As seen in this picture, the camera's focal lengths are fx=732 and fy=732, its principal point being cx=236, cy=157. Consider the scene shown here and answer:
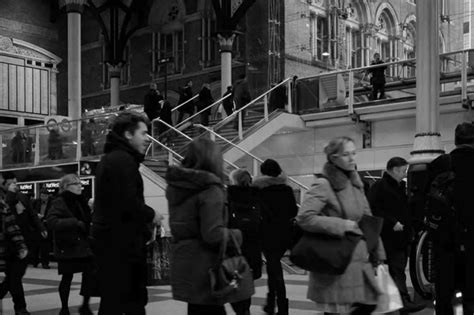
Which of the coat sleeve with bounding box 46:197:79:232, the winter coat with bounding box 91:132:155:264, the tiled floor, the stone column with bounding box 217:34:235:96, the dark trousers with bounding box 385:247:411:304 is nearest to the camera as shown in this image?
the winter coat with bounding box 91:132:155:264

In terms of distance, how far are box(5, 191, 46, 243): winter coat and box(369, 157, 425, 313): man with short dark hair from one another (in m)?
3.82

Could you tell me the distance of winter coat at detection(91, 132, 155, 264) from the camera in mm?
4977

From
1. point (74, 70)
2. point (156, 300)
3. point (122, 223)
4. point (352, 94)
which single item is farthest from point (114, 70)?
point (122, 223)

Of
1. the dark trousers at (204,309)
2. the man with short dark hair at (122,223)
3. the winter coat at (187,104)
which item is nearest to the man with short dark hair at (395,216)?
the man with short dark hair at (122,223)

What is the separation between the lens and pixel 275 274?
7562mm

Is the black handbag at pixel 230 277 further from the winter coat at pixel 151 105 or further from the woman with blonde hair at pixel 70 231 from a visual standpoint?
the winter coat at pixel 151 105

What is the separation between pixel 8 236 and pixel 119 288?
7.81 feet

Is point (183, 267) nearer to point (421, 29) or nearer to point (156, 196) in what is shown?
point (156, 196)

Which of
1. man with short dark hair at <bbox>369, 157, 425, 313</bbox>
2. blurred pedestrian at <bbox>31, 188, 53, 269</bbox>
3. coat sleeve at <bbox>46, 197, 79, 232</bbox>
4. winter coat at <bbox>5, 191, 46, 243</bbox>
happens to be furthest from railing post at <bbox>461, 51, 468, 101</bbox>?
coat sleeve at <bbox>46, 197, 79, 232</bbox>

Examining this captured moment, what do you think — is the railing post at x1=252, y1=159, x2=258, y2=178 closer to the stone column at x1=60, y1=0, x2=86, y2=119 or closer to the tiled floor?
the tiled floor

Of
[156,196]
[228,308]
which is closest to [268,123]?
[156,196]

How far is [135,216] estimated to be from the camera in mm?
4988

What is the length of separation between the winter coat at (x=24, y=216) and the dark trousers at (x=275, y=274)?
2.68m

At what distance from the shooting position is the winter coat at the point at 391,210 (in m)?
7.76
